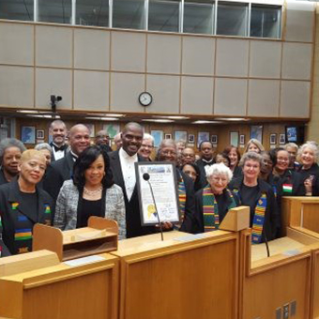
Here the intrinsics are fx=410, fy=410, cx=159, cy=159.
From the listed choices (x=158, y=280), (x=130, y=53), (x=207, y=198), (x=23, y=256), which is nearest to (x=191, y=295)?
(x=158, y=280)

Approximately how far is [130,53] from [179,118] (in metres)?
1.88

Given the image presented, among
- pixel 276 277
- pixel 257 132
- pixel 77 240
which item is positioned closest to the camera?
pixel 77 240

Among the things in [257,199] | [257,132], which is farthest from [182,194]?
[257,132]

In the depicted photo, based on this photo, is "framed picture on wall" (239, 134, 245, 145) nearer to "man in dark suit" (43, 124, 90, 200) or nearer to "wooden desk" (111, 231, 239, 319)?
"man in dark suit" (43, 124, 90, 200)

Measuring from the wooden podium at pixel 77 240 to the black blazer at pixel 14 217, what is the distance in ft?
2.29

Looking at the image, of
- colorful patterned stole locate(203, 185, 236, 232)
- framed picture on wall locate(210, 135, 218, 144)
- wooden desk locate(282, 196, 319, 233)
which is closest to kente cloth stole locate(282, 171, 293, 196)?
wooden desk locate(282, 196, 319, 233)

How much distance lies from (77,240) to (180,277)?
0.48 m

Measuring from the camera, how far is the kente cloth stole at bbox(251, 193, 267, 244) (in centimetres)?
288

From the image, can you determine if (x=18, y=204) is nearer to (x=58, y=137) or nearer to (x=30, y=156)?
(x=30, y=156)

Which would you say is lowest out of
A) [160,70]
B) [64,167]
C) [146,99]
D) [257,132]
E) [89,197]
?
[89,197]

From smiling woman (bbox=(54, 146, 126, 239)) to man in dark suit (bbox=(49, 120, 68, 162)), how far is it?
5.92 ft

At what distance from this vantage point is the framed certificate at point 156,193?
2117 millimetres

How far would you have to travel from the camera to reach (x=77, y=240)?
149 cm

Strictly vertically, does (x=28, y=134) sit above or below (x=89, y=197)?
above
